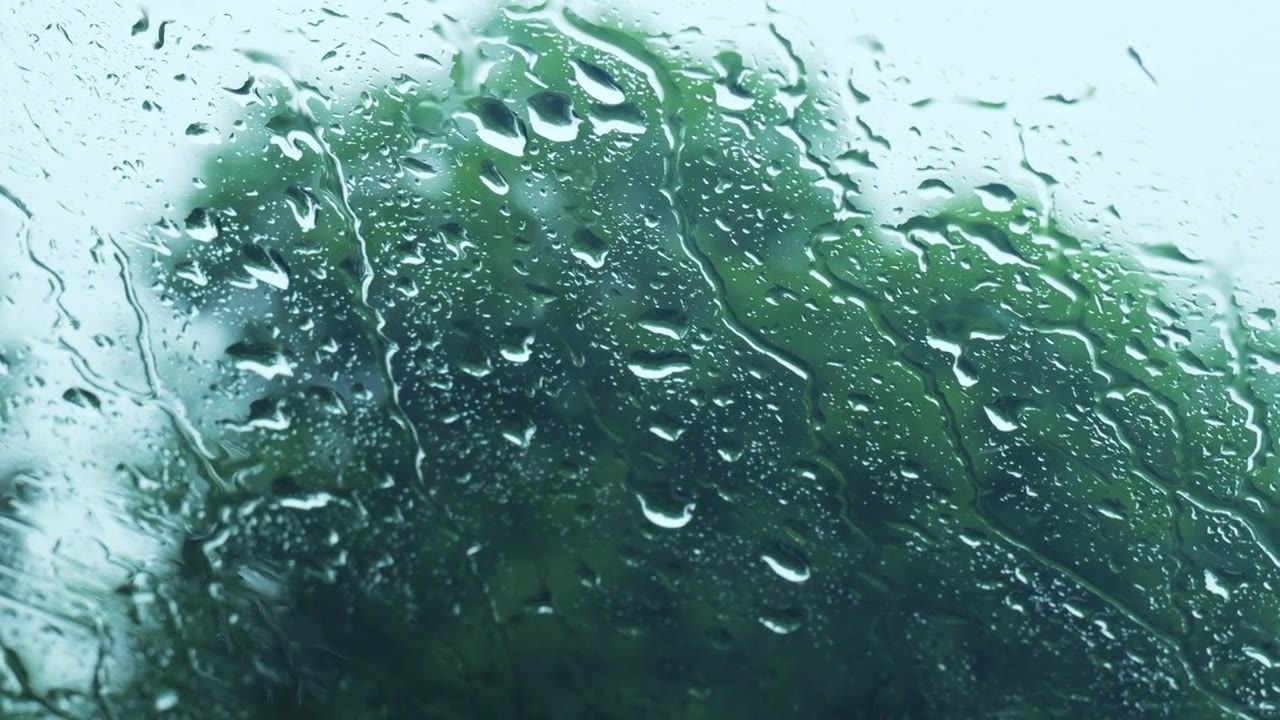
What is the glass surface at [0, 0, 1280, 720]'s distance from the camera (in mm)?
1132

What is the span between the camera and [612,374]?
1.31 meters

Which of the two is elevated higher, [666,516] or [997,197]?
[997,197]

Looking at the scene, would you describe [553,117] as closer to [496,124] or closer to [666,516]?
[496,124]

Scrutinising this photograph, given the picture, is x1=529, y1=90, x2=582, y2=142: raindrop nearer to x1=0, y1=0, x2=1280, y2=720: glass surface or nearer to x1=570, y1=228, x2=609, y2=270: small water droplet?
x1=0, y1=0, x2=1280, y2=720: glass surface

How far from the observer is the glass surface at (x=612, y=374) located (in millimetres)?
1132

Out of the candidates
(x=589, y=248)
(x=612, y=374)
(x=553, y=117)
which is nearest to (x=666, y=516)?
(x=612, y=374)

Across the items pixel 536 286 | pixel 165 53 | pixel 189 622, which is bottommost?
pixel 189 622

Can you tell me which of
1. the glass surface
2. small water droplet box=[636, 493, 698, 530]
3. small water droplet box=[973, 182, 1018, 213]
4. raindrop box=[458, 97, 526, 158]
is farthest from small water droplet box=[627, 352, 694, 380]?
small water droplet box=[973, 182, 1018, 213]

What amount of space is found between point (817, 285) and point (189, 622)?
34.7 inches

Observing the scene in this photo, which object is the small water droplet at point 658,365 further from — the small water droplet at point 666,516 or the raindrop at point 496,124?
the raindrop at point 496,124

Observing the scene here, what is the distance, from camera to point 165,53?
1504 millimetres

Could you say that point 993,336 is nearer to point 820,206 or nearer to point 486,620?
point 820,206

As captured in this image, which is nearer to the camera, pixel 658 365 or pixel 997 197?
pixel 658 365

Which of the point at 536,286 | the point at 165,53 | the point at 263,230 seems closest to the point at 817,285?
the point at 536,286
